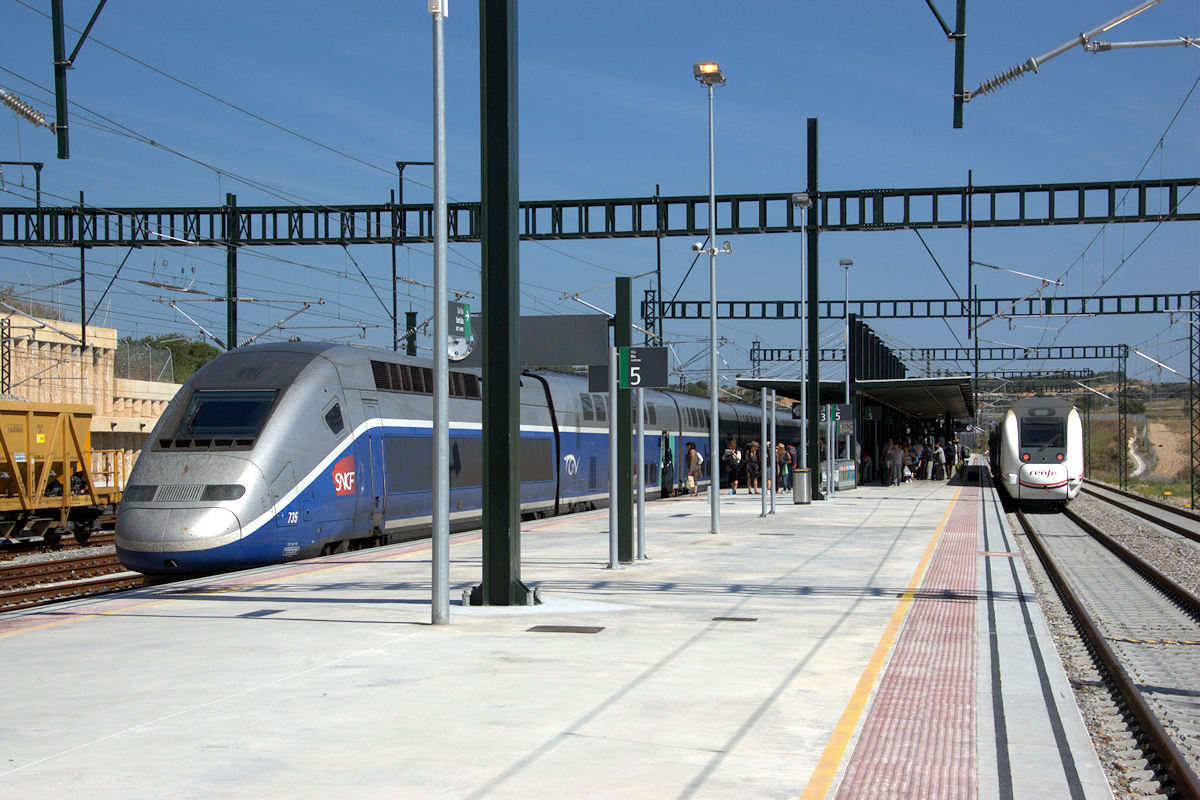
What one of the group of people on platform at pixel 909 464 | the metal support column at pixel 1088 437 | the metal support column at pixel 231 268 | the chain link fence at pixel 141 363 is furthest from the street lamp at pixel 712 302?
the metal support column at pixel 1088 437

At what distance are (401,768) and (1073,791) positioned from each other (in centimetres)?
310

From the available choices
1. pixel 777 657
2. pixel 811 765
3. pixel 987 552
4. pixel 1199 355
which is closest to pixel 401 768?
pixel 811 765

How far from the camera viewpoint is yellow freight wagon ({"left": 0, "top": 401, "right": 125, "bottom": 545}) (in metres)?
21.0

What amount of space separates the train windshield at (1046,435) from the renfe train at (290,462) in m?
16.5

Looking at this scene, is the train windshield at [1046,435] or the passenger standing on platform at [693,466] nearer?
the train windshield at [1046,435]

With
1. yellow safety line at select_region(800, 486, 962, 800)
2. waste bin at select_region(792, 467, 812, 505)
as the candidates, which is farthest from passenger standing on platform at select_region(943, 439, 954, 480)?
yellow safety line at select_region(800, 486, 962, 800)

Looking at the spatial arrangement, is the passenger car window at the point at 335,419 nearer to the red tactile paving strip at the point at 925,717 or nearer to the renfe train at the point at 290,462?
the renfe train at the point at 290,462

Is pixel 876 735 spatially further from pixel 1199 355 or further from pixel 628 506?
pixel 1199 355

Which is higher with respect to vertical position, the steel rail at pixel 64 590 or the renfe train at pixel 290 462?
the renfe train at pixel 290 462

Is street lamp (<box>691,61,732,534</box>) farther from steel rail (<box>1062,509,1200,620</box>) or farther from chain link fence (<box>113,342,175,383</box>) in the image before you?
chain link fence (<box>113,342,175,383</box>)

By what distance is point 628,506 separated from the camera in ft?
51.8

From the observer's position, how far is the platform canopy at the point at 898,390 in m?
42.1

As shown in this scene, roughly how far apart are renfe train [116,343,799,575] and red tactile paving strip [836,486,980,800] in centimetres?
818

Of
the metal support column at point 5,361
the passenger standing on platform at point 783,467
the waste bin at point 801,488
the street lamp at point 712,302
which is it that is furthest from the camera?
the passenger standing on platform at point 783,467
